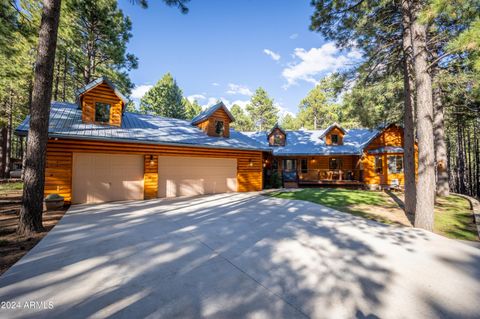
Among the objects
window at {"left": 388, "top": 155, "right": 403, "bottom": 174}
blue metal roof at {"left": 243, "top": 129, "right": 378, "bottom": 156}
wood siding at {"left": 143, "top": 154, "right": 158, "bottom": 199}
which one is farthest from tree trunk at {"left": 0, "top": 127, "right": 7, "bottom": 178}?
window at {"left": 388, "top": 155, "right": 403, "bottom": 174}

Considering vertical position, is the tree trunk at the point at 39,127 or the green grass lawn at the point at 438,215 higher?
the tree trunk at the point at 39,127

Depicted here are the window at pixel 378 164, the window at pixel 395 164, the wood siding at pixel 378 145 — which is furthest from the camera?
the wood siding at pixel 378 145

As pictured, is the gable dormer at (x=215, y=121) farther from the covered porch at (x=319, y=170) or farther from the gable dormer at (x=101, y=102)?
the covered porch at (x=319, y=170)

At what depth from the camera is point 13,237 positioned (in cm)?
481

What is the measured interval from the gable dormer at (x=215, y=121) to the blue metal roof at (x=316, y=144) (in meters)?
4.25

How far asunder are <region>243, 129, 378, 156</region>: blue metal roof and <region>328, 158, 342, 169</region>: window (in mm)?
1259

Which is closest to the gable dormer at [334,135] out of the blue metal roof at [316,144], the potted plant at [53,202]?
the blue metal roof at [316,144]

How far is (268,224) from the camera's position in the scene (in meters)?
6.16

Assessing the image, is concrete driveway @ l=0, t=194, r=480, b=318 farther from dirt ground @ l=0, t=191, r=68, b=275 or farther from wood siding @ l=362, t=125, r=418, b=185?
wood siding @ l=362, t=125, r=418, b=185

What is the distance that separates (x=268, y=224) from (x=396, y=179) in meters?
14.8

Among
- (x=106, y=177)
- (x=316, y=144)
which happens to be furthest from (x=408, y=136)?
(x=106, y=177)

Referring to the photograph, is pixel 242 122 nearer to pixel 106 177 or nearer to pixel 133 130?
pixel 133 130

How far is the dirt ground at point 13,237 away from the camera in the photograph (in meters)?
3.80

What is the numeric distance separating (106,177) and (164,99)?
74.8ft
